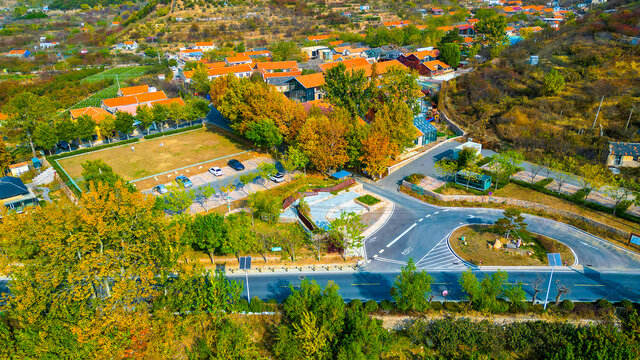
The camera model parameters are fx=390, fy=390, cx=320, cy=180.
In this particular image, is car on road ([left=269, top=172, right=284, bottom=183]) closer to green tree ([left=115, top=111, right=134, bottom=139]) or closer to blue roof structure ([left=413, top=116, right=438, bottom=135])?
blue roof structure ([left=413, top=116, right=438, bottom=135])

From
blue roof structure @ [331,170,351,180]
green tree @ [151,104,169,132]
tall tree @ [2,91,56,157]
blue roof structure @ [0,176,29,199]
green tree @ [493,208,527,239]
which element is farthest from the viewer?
green tree @ [151,104,169,132]

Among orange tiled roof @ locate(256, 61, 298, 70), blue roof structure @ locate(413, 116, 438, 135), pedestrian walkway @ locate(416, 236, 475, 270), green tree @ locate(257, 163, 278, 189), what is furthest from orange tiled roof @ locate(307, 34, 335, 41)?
pedestrian walkway @ locate(416, 236, 475, 270)

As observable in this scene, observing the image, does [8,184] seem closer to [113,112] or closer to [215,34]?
[113,112]

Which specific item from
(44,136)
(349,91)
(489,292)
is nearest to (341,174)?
(349,91)

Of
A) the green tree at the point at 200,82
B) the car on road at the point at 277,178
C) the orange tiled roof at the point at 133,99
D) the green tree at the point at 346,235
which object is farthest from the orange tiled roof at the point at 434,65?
the green tree at the point at 346,235

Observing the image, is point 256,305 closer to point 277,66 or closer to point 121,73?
point 277,66
